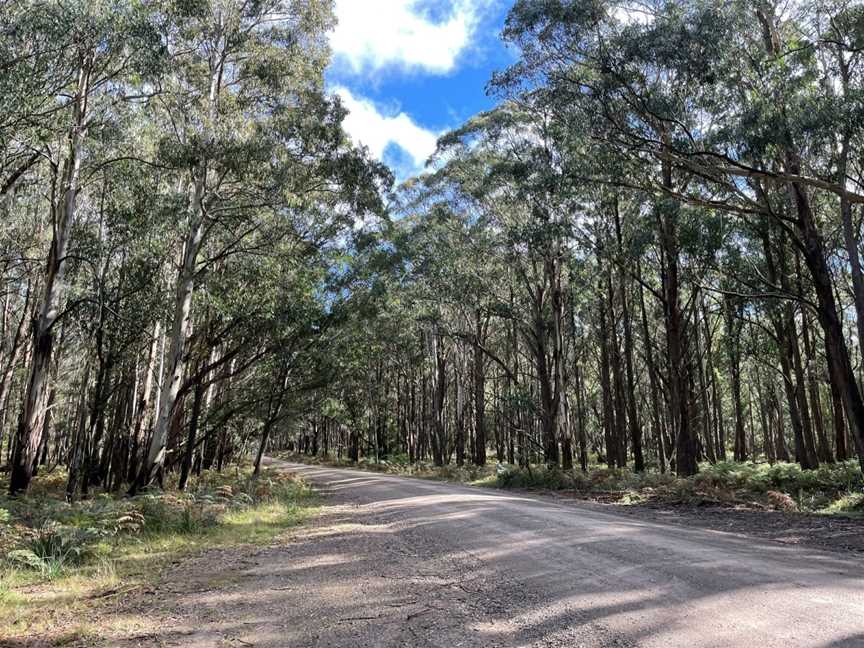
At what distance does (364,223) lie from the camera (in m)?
18.5

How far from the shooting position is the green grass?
17.3 feet

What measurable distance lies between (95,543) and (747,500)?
12842 mm

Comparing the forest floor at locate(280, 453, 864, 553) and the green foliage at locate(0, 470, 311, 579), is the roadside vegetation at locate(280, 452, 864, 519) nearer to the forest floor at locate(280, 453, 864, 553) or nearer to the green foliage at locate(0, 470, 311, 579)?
the forest floor at locate(280, 453, 864, 553)

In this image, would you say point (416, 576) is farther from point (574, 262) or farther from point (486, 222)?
point (486, 222)

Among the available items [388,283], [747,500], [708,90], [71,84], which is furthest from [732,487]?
[71,84]

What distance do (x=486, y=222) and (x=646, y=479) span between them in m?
12.9

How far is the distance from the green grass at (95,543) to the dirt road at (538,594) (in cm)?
111

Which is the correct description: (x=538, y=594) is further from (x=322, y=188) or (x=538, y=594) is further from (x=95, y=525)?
(x=322, y=188)

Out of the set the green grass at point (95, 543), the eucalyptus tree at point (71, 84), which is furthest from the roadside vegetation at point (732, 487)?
the eucalyptus tree at point (71, 84)

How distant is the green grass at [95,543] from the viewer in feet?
17.3

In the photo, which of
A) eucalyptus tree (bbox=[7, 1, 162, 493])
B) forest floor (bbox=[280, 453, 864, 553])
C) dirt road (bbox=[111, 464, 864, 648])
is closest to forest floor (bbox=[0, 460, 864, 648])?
dirt road (bbox=[111, 464, 864, 648])

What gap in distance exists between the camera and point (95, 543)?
317 inches

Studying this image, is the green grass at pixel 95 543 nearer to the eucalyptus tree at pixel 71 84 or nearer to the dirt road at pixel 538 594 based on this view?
the dirt road at pixel 538 594

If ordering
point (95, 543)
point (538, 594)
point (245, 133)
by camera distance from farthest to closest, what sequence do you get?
point (245, 133)
point (95, 543)
point (538, 594)
